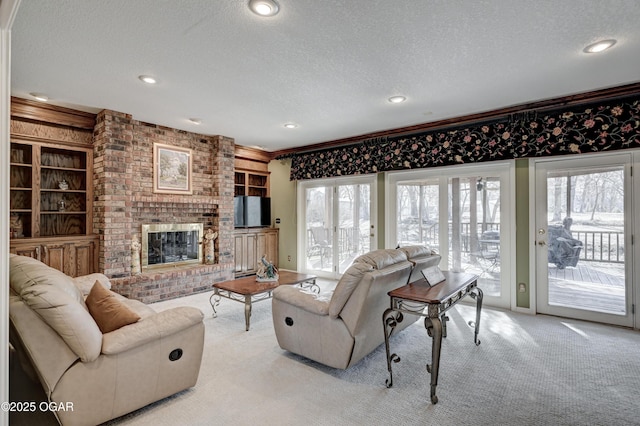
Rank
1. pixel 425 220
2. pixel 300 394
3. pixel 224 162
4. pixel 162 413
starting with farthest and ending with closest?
pixel 224 162
pixel 425 220
pixel 300 394
pixel 162 413

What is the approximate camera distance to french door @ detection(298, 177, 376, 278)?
557 centimetres

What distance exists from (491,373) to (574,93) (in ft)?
9.97

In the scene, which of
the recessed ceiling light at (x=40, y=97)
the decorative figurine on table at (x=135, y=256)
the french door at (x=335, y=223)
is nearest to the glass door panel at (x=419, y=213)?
the french door at (x=335, y=223)

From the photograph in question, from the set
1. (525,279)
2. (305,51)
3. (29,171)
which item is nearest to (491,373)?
(525,279)

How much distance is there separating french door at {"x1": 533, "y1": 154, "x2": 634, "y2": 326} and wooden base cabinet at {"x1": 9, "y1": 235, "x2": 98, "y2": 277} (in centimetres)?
560

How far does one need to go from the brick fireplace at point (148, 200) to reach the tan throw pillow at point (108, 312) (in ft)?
7.53

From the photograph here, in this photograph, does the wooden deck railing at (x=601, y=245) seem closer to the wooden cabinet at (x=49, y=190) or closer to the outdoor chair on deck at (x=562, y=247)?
the outdoor chair on deck at (x=562, y=247)

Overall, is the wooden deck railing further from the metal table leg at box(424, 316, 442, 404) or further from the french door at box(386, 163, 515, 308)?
the metal table leg at box(424, 316, 442, 404)

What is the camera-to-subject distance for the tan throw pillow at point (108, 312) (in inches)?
80.0

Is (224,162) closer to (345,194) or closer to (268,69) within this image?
(345,194)

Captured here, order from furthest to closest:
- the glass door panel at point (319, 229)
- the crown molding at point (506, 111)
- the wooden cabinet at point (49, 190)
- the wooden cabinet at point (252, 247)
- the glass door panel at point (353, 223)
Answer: the glass door panel at point (319, 229)
the wooden cabinet at point (252, 247)
the glass door panel at point (353, 223)
the wooden cabinet at point (49, 190)
the crown molding at point (506, 111)

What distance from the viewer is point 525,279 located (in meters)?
4.05

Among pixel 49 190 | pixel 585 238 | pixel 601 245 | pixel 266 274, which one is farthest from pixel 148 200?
pixel 601 245

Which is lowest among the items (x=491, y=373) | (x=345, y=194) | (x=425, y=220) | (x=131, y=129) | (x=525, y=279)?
(x=491, y=373)
